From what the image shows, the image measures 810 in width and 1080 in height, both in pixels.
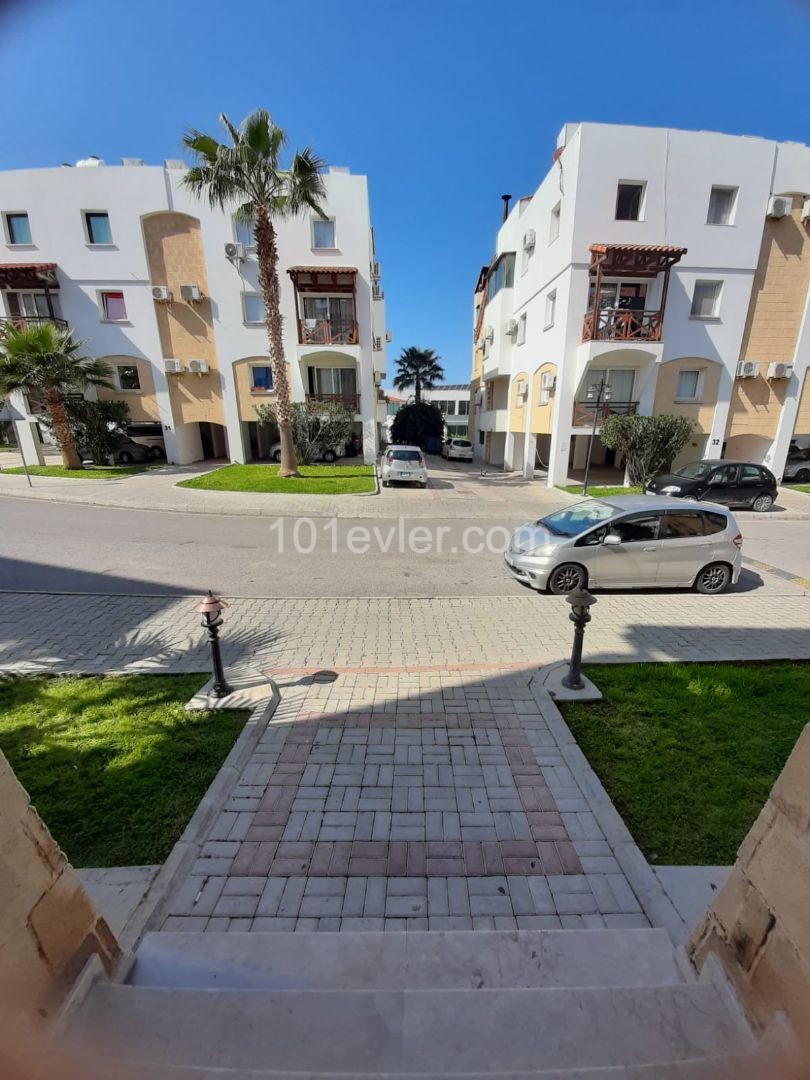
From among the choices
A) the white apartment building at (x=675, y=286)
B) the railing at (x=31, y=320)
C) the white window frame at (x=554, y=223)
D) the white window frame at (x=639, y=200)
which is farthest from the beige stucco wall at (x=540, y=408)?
the railing at (x=31, y=320)

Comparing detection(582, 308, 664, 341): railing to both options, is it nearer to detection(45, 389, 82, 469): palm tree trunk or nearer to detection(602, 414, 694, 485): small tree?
detection(602, 414, 694, 485): small tree

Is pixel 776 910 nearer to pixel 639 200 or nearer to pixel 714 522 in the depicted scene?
pixel 714 522

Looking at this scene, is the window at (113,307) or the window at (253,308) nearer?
the window at (253,308)

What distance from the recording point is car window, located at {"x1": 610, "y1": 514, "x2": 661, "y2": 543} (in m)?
6.60

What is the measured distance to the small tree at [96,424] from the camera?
19016 mm

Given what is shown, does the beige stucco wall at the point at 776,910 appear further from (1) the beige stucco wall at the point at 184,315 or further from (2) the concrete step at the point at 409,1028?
(1) the beige stucco wall at the point at 184,315

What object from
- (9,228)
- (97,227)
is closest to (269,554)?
(97,227)

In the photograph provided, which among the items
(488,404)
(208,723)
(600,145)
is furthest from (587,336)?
(208,723)

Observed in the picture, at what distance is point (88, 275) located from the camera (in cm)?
1975

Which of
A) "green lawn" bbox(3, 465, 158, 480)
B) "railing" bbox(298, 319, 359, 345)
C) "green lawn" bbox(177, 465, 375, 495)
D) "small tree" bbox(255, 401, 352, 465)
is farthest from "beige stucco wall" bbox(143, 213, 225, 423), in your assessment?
"green lawn" bbox(177, 465, 375, 495)

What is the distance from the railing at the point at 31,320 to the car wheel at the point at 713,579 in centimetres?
2670

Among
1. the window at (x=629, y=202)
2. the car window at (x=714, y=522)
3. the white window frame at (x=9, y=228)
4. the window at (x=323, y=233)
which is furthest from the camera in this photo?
the white window frame at (x=9, y=228)

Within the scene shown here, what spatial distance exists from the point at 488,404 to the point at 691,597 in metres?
23.1

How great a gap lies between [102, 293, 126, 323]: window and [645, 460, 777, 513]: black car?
79.1 feet
